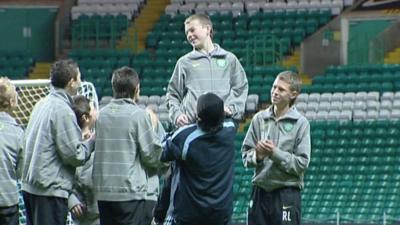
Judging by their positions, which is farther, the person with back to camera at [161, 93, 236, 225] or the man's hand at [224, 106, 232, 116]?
the man's hand at [224, 106, 232, 116]

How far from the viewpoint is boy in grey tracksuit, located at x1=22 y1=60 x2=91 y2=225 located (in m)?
9.70

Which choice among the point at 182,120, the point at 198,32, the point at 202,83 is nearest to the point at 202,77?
the point at 202,83

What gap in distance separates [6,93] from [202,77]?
1.44 m

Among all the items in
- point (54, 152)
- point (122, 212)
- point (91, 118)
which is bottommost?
point (122, 212)

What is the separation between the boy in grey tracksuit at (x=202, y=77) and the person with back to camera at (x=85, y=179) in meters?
0.62

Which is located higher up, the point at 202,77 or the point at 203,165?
the point at 202,77

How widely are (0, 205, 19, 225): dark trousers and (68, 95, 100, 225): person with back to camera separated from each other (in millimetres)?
433

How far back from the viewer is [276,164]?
991cm

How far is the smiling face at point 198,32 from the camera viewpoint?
33.0 ft

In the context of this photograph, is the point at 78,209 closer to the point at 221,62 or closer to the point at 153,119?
the point at 153,119

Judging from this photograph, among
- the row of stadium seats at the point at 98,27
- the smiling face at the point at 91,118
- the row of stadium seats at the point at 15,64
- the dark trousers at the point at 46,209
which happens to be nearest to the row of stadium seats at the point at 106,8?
the row of stadium seats at the point at 98,27

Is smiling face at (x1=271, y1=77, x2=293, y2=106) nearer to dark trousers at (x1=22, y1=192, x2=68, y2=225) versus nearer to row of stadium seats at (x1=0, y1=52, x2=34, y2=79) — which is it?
dark trousers at (x1=22, y1=192, x2=68, y2=225)

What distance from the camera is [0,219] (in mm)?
10227

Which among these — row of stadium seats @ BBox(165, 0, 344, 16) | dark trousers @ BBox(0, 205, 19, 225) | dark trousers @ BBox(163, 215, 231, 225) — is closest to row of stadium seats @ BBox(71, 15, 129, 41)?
row of stadium seats @ BBox(165, 0, 344, 16)
